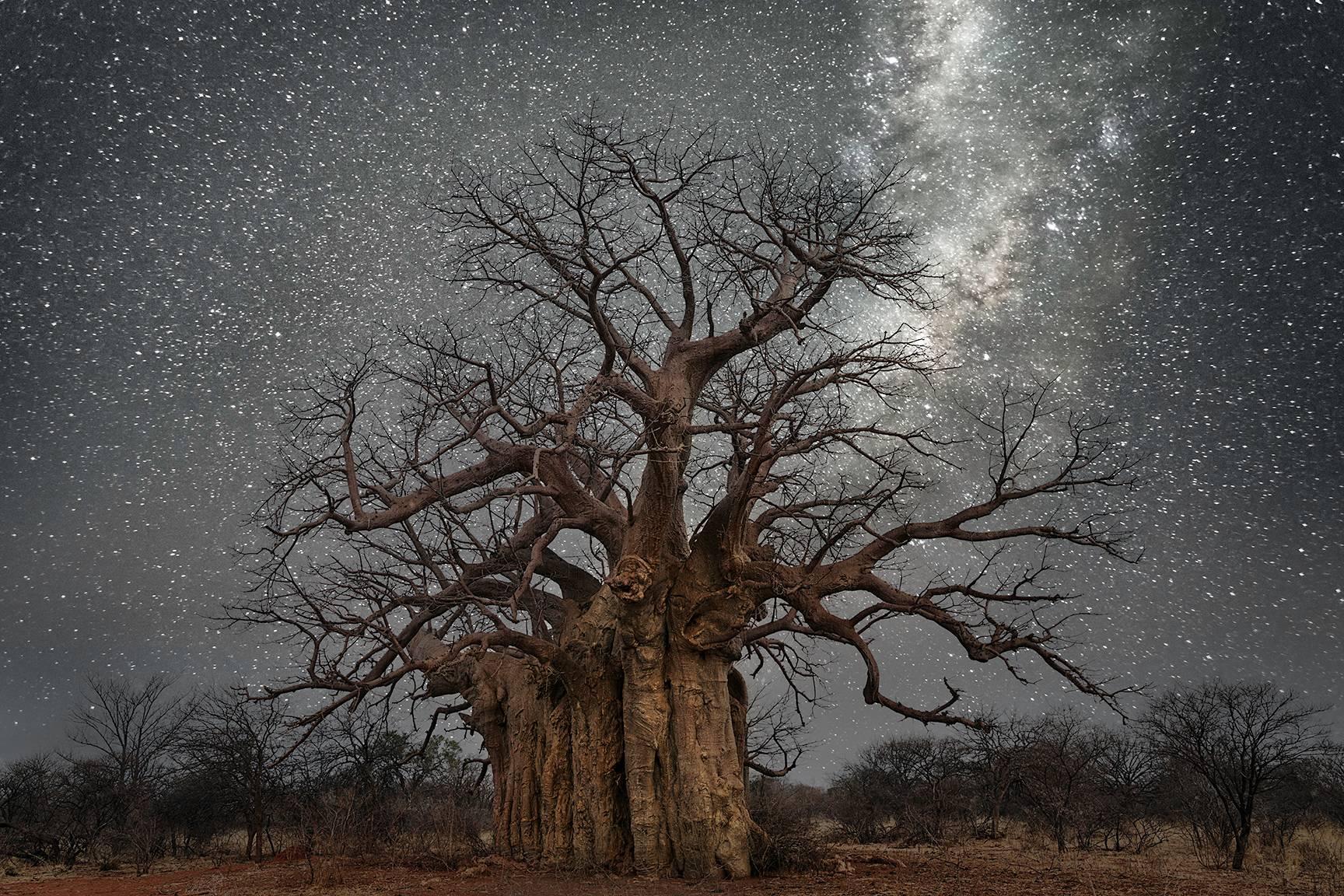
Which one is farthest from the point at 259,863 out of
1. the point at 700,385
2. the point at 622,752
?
the point at 700,385

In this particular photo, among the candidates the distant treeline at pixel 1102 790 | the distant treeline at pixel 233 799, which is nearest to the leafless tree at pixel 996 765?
the distant treeline at pixel 1102 790

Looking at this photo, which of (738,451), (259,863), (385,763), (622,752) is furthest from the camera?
(385,763)

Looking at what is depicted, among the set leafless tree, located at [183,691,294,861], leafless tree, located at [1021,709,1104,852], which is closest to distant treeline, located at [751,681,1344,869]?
leafless tree, located at [1021,709,1104,852]

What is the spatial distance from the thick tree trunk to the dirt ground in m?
0.48

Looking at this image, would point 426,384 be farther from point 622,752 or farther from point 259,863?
point 259,863

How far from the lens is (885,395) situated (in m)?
8.91

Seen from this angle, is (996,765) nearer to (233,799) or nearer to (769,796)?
(769,796)

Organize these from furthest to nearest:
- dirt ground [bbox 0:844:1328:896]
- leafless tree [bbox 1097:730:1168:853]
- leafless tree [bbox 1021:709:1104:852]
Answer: leafless tree [bbox 1097:730:1168:853] → leafless tree [bbox 1021:709:1104:852] → dirt ground [bbox 0:844:1328:896]

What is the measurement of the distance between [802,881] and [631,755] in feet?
6.68

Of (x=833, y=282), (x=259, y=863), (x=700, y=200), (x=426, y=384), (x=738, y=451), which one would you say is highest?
(x=700, y=200)

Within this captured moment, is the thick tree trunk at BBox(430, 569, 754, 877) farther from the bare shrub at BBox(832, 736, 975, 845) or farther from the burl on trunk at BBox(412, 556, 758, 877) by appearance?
the bare shrub at BBox(832, 736, 975, 845)

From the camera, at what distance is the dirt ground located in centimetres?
720

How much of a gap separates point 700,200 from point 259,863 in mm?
9965

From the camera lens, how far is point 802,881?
7.76 m
